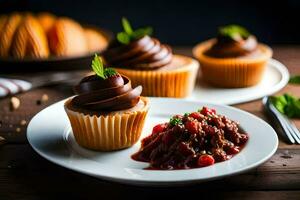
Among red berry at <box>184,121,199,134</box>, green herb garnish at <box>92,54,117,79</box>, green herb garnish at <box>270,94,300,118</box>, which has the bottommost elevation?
green herb garnish at <box>270,94,300,118</box>

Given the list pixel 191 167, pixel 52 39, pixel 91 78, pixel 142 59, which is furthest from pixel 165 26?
pixel 191 167

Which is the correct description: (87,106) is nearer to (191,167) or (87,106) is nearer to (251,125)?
(191,167)

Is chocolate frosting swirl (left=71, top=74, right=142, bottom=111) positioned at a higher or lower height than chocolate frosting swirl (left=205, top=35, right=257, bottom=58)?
higher

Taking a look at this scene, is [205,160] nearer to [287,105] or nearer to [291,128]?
[291,128]

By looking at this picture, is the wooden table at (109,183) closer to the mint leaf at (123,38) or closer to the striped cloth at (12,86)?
the striped cloth at (12,86)

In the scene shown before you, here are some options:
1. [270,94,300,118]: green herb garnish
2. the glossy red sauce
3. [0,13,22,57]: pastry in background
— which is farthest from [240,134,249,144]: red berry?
[0,13,22,57]: pastry in background

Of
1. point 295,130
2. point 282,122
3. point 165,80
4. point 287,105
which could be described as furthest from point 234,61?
point 295,130

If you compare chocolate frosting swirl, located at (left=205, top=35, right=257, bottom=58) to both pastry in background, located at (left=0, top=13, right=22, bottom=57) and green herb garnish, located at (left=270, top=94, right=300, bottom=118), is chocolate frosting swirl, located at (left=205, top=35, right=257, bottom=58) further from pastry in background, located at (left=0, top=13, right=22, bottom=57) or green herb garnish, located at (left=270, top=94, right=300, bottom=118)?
pastry in background, located at (left=0, top=13, right=22, bottom=57)
